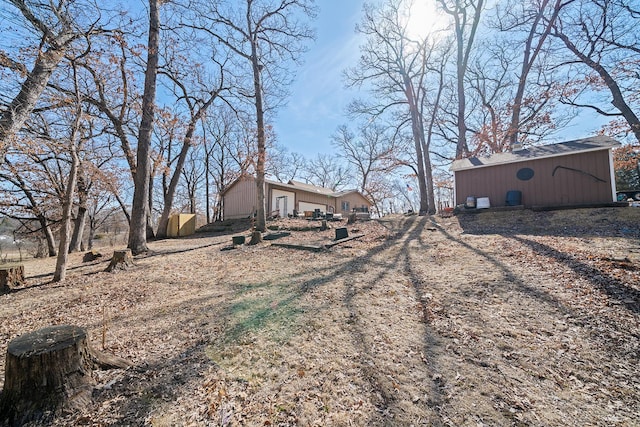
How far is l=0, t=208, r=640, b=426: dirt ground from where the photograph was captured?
1838mm

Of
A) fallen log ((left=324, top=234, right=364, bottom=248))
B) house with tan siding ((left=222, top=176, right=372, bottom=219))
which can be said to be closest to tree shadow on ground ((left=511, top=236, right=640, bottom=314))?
fallen log ((left=324, top=234, right=364, bottom=248))

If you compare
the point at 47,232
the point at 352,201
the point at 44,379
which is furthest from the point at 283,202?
the point at 44,379

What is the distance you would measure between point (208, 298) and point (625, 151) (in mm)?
18988

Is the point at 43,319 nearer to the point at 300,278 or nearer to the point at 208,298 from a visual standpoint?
the point at 208,298

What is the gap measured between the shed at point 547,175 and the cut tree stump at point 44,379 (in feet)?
42.4

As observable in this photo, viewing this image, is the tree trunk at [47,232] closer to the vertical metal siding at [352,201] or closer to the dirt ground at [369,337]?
the dirt ground at [369,337]

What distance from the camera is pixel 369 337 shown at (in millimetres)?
2723

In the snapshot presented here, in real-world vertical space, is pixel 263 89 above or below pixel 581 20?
below

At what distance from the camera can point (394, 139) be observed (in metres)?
17.9

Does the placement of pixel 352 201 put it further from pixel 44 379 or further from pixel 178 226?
pixel 44 379

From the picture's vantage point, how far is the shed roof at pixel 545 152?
8914 mm

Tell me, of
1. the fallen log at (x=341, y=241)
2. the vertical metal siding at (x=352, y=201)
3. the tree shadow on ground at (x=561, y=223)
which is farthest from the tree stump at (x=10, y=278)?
the vertical metal siding at (x=352, y=201)

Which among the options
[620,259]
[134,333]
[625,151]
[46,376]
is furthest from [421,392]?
[625,151]

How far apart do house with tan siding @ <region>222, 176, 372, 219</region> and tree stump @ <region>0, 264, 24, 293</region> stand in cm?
1235
